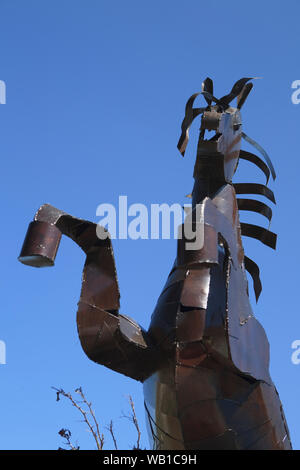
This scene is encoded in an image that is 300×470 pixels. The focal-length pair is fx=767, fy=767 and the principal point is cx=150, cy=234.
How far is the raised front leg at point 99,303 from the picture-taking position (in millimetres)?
5219

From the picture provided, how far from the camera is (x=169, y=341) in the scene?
5422 millimetres

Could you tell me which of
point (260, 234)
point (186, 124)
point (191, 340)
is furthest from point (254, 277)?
point (191, 340)

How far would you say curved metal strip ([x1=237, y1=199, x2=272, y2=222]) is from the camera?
22.8 ft

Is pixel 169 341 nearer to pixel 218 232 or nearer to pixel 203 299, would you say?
pixel 203 299

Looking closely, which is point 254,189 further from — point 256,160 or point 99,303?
point 99,303

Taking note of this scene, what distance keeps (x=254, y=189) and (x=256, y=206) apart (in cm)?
17

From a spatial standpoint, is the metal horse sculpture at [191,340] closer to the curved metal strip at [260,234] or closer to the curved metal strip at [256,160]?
the curved metal strip at [260,234]

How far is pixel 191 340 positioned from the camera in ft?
17.6

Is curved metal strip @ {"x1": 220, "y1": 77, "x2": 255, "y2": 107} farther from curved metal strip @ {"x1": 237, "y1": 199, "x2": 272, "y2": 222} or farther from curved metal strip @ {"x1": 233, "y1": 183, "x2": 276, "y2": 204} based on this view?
curved metal strip @ {"x1": 237, "y1": 199, "x2": 272, "y2": 222}

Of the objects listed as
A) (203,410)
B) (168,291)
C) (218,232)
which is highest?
(218,232)
